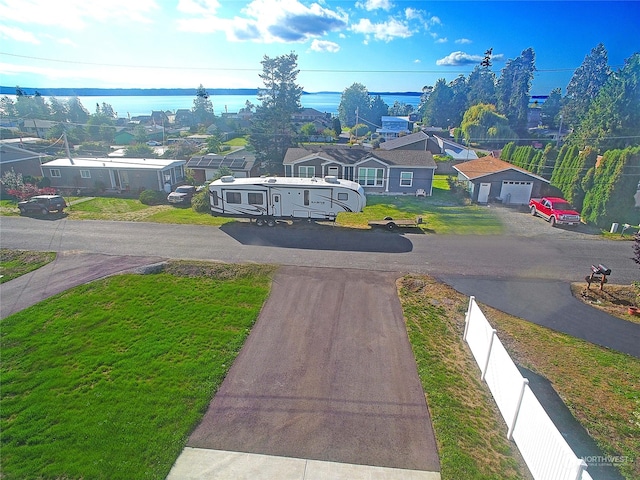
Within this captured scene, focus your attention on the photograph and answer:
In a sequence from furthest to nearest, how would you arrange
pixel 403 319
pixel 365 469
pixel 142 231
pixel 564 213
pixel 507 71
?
pixel 507 71, pixel 564 213, pixel 142 231, pixel 403 319, pixel 365 469

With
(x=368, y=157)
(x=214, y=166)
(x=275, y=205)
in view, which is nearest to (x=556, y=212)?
(x=368, y=157)

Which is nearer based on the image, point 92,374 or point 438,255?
point 92,374

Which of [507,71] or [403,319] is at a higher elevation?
[507,71]

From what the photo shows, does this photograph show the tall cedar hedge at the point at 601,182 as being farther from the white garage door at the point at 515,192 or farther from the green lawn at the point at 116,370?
the green lawn at the point at 116,370

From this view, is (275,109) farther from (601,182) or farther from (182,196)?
(601,182)

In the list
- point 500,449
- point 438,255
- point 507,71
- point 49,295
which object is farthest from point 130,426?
point 507,71

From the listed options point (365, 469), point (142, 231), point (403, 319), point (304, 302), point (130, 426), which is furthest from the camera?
point (142, 231)

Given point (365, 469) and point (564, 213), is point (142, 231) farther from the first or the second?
point (564, 213)
